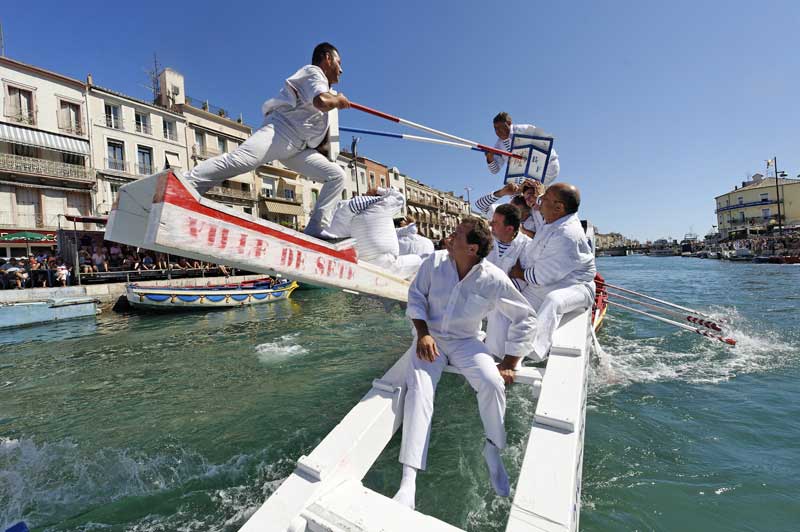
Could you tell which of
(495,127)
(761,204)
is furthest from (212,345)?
(761,204)

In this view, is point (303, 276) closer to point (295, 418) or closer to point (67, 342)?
point (295, 418)

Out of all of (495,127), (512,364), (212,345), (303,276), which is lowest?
(212,345)

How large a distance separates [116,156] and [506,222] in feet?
99.8

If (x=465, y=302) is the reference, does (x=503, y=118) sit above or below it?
above

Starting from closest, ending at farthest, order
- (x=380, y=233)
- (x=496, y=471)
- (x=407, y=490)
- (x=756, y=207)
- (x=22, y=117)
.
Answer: (x=407, y=490)
(x=496, y=471)
(x=380, y=233)
(x=22, y=117)
(x=756, y=207)

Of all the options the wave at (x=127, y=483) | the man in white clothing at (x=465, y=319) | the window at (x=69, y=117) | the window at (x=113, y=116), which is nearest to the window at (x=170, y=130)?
the window at (x=113, y=116)

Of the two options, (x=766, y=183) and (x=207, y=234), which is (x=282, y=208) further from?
(x=766, y=183)

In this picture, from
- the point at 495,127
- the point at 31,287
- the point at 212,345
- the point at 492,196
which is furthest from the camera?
the point at 31,287

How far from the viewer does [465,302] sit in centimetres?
270

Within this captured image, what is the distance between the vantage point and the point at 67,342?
36.1 feet

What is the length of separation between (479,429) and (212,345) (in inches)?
328

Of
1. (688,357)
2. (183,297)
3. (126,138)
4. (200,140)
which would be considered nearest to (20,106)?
(126,138)

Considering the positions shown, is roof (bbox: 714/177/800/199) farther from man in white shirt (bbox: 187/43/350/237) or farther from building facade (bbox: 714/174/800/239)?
man in white shirt (bbox: 187/43/350/237)

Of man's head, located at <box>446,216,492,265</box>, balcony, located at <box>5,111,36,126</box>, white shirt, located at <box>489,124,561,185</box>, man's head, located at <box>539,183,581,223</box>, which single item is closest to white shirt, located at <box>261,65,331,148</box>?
man's head, located at <box>446,216,492,265</box>
